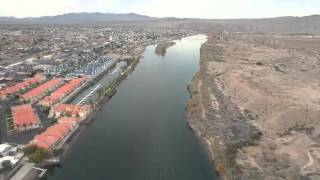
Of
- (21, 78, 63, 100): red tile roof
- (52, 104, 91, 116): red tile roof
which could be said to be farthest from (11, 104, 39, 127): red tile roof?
(21, 78, 63, 100): red tile roof

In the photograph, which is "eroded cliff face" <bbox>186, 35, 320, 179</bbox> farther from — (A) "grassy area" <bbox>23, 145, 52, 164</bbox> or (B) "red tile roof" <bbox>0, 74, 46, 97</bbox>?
(B) "red tile roof" <bbox>0, 74, 46, 97</bbox>

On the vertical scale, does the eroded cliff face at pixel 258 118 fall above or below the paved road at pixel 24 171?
above

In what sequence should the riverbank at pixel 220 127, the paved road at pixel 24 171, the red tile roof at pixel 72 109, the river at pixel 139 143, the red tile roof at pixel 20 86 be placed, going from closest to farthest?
the paved road at pixel 24 171 → the river at pixel 139 143 → the riverbank at pixel 220 127 → the red tile roof at pixel 72 109 → the red tile roof at pixel 20 86

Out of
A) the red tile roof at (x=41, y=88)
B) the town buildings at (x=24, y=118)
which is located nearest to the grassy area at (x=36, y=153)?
the town buildings at (x=24, y=118)

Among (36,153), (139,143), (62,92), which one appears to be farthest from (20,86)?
(36,153)

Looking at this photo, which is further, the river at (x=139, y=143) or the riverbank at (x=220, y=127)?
the riverbank at (x=220, y=127)

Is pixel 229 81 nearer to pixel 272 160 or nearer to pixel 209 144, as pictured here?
pixel 209 144

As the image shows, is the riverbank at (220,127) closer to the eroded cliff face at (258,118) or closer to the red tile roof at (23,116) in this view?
the eroded cliff face at (258,118)
